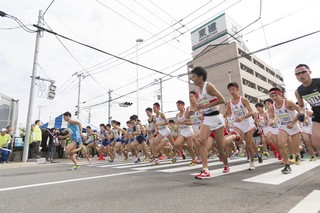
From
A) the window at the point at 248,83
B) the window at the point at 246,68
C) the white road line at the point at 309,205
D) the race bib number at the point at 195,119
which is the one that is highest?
the window at the point at 246,68

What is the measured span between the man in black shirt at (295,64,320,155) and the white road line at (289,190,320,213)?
1.28 metres

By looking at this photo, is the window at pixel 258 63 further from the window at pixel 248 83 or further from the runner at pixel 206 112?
the runner at pixel 206 112

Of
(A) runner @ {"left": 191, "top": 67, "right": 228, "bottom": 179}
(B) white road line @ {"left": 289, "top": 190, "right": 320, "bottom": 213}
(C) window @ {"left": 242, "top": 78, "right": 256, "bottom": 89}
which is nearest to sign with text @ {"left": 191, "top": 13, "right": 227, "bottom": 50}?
(C) window @ {"left": 242, "top": 78, "right": 256, "bottom": 89}

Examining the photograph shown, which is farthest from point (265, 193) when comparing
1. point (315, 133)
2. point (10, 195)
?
point (10, 195)

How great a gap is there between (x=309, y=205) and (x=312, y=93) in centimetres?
211

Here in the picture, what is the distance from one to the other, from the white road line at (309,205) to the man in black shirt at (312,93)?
1.28 m

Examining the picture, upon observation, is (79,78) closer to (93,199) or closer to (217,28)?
(217,28)

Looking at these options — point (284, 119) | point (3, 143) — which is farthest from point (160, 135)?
point (3, 143)

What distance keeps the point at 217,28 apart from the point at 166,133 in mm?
41800

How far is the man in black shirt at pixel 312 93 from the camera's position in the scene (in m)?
3.63

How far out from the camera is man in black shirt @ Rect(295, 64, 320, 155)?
3635 mm

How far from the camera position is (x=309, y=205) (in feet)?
7.68

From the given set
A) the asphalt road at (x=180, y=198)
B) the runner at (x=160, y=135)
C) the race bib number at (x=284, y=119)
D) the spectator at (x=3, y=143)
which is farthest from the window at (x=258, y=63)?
the asphalt road at (x=180, y=198)

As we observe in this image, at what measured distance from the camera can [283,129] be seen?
18.2ft
